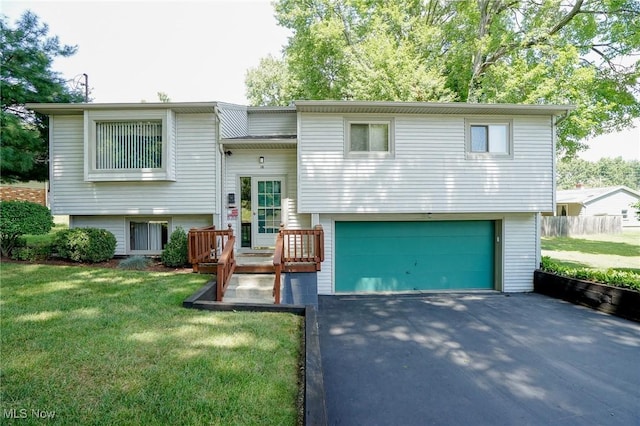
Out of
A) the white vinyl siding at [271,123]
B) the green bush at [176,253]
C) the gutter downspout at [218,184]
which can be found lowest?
the green bush at [176,253]

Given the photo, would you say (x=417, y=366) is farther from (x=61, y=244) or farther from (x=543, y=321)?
(x=61, y=244)

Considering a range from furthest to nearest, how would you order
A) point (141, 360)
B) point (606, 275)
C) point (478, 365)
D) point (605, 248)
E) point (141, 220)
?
point (605, 248) → point (141, 220) → point (606, 275) → point (478, 365) → point (141, 360)

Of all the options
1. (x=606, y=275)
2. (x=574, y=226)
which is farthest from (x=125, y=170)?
(x=574, y=226)

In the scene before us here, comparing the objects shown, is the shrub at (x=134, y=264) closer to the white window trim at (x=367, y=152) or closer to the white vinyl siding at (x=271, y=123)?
the white vinyl siding at (x=271, y=123)

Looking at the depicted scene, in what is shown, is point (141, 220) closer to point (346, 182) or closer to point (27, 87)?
point (27, 87)

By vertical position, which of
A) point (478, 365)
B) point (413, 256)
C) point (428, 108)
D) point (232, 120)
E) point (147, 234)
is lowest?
point (478, 365)

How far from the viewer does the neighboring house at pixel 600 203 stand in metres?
25.3

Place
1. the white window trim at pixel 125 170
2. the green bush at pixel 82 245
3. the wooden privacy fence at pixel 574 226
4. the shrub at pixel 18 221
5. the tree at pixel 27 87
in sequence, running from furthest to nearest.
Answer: the wooden privacy fence at pixel 574 226 < the tree at pixel 27 87 < the white window trim at pixel 125 170 < the green bush at pixel 82 245 < the shrub at pixel 18 221

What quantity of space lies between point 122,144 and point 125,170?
711 mm

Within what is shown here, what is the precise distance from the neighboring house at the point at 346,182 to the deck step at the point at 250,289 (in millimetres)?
1895

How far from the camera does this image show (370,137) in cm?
782

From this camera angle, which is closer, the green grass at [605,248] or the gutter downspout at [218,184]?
the gutter downspout at [218,184]

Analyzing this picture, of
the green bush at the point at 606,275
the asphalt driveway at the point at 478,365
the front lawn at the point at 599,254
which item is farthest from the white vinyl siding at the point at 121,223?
the front lawn at the point at 599,254

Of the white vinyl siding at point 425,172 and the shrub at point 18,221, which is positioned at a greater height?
the white vinyl siding at point 425,172
